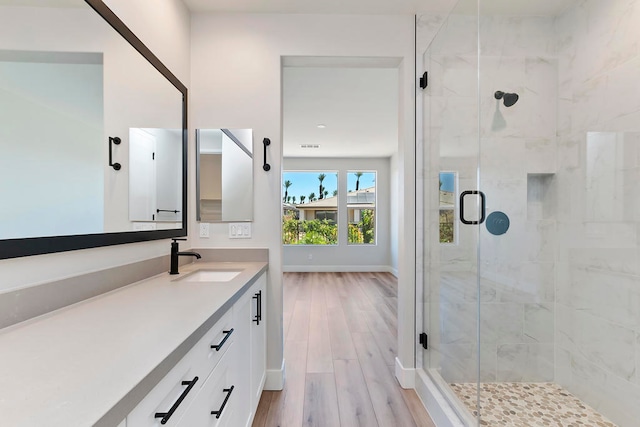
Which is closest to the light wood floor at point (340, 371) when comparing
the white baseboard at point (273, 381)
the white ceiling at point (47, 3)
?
the white baseboard at point (273, 381)

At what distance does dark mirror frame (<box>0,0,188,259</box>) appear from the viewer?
89cm

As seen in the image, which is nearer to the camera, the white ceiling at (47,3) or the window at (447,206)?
the white ceiling at (47,3)

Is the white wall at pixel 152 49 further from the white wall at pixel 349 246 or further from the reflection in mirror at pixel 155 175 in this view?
the white wall at pixel 349 246

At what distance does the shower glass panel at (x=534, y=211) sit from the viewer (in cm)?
173

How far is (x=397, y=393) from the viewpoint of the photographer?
2.03 m

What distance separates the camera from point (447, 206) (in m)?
1.98

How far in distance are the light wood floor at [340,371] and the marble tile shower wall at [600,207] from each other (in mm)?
1134

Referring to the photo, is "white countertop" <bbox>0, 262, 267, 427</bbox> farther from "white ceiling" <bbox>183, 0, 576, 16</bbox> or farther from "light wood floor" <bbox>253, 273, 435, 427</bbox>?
"white ceiling" <bbox>183, 0, 576, 16</bbox>

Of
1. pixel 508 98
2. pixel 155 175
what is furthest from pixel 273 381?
pixel 508 98

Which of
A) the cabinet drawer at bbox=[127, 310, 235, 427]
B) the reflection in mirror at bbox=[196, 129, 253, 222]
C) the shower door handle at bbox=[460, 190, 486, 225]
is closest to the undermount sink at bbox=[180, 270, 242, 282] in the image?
the reflection in mirror at bbox=[196, 129, 253, 222]

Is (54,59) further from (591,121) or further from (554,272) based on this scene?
(554,272)

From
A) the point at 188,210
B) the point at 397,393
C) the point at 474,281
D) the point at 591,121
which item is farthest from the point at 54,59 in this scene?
the point at 591,121

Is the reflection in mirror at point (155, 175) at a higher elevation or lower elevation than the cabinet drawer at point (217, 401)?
higher

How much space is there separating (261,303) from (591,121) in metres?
2.45
